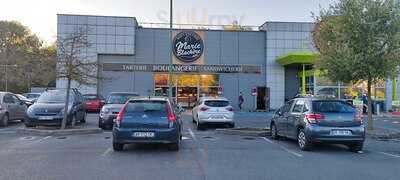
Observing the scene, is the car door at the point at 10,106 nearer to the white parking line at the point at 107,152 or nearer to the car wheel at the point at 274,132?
the white parking line at the point at 107,152

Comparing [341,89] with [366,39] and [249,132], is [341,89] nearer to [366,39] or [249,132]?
[366,39]

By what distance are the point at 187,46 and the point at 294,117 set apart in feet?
78.2

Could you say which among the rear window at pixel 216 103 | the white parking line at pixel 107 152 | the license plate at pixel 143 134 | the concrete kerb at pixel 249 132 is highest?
the rear window at pixel 216 103

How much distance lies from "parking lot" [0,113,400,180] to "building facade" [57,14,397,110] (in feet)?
70.1

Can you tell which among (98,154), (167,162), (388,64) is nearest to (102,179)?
(167,162)

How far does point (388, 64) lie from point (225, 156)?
9413mm

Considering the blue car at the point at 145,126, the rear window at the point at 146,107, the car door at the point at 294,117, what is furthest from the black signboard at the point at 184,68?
the blue car at the point at 145,126

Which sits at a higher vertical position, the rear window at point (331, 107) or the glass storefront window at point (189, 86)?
the glass storefront window at point (189, 86)

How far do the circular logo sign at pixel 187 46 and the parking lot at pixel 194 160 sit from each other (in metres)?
22.2

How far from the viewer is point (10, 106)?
22328 millimetres

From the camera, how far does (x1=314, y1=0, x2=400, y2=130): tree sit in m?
18.8

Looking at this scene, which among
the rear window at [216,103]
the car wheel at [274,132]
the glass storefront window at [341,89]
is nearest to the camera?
the car wheel at [274,132]

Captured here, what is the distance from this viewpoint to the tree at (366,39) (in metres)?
18.8

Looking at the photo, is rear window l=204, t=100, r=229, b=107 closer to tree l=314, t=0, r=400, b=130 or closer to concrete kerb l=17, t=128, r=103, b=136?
tree l=314, t=0, r=400, b=130
